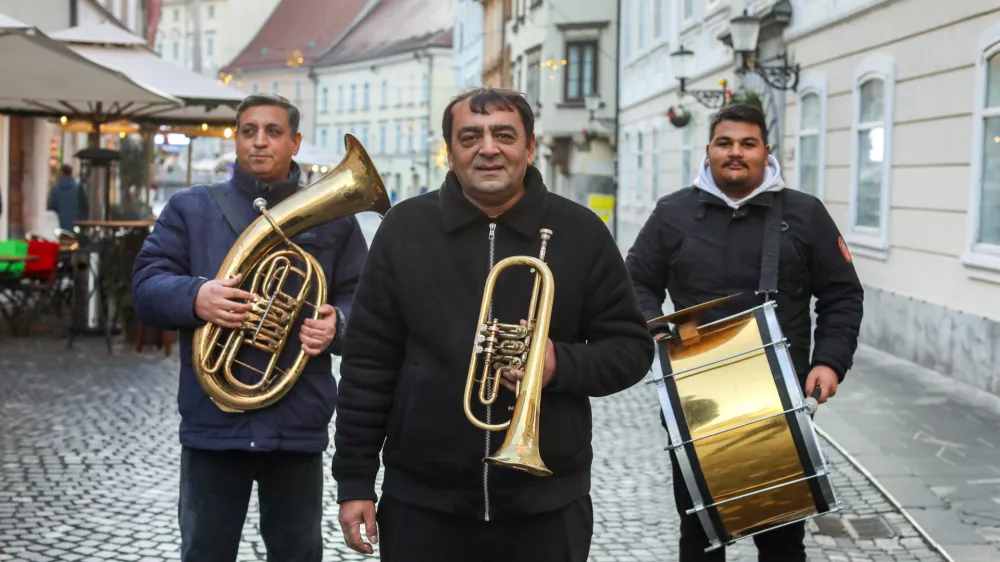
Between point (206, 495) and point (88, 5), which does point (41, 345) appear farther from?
point (88, 5)

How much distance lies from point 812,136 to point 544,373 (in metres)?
14.5

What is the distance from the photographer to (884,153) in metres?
14.1

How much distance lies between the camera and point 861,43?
14750 millimetres

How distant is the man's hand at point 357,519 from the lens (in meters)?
3.37

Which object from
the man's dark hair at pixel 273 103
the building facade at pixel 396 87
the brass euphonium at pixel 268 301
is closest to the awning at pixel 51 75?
the man's dark hair at pixel 273 103

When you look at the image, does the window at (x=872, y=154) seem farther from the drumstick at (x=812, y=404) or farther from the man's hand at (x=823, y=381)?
the drumstick at (x=812, y=404)

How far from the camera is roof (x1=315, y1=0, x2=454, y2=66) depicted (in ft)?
269

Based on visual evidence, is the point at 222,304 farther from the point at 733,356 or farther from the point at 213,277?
the point at 733,356

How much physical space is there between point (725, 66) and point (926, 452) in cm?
1403

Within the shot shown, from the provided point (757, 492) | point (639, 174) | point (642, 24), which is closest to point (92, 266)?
point (757, 492)

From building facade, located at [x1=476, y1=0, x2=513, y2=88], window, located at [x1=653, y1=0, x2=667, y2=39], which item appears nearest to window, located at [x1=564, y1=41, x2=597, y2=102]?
building facade, located at [x1=476, y1=0, x2=513, y2=88]

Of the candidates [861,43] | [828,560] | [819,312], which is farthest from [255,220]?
[861,43]

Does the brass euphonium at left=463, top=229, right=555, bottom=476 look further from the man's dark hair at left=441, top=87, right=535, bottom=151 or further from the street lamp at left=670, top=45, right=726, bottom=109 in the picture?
the street lamp at left=670, top=45, right=726, bottom=109

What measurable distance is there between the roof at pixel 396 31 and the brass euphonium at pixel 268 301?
75.9 m
